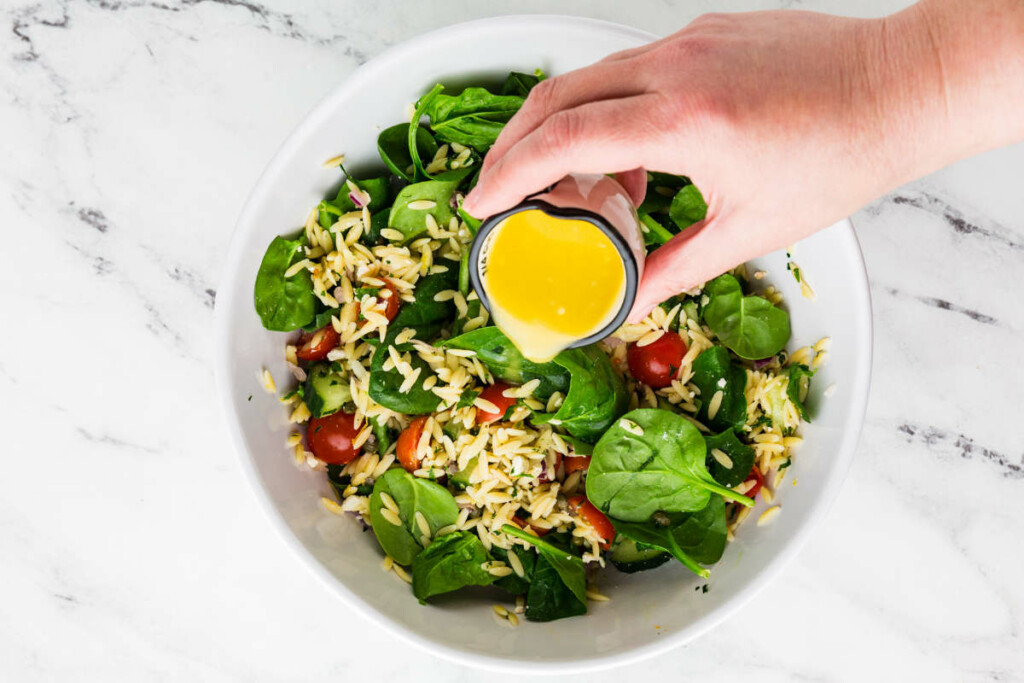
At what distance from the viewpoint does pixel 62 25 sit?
1.24 metres

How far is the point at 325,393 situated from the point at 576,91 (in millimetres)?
546

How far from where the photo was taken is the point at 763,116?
2.60ft

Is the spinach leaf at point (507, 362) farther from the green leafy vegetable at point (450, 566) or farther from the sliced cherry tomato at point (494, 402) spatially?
the green leafy vegetable at point (450, 566)

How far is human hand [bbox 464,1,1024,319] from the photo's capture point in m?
0.80

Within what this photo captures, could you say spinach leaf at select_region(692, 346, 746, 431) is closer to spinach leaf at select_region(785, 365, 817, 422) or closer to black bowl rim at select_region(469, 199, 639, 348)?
spinach leaf at select_region(785, 365, 817, 422)

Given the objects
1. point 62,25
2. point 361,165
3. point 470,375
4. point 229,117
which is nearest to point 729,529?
point 470,375

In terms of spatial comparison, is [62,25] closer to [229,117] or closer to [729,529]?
[229,117]

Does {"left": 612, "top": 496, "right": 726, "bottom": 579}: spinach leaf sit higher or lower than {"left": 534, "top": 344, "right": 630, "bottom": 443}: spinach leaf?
lower

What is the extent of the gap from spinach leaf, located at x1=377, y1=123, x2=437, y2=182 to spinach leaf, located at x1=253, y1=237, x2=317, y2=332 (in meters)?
0.17

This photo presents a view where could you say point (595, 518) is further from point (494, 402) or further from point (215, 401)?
point (215, 401)

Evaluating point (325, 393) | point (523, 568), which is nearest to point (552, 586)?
point (523, 568)

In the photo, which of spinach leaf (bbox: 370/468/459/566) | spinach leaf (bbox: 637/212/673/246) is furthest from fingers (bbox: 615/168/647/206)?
spinach leaf (bbox: 370/468/459/566)

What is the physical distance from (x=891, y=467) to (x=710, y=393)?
0.43m

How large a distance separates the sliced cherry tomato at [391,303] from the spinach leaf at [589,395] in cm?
25
